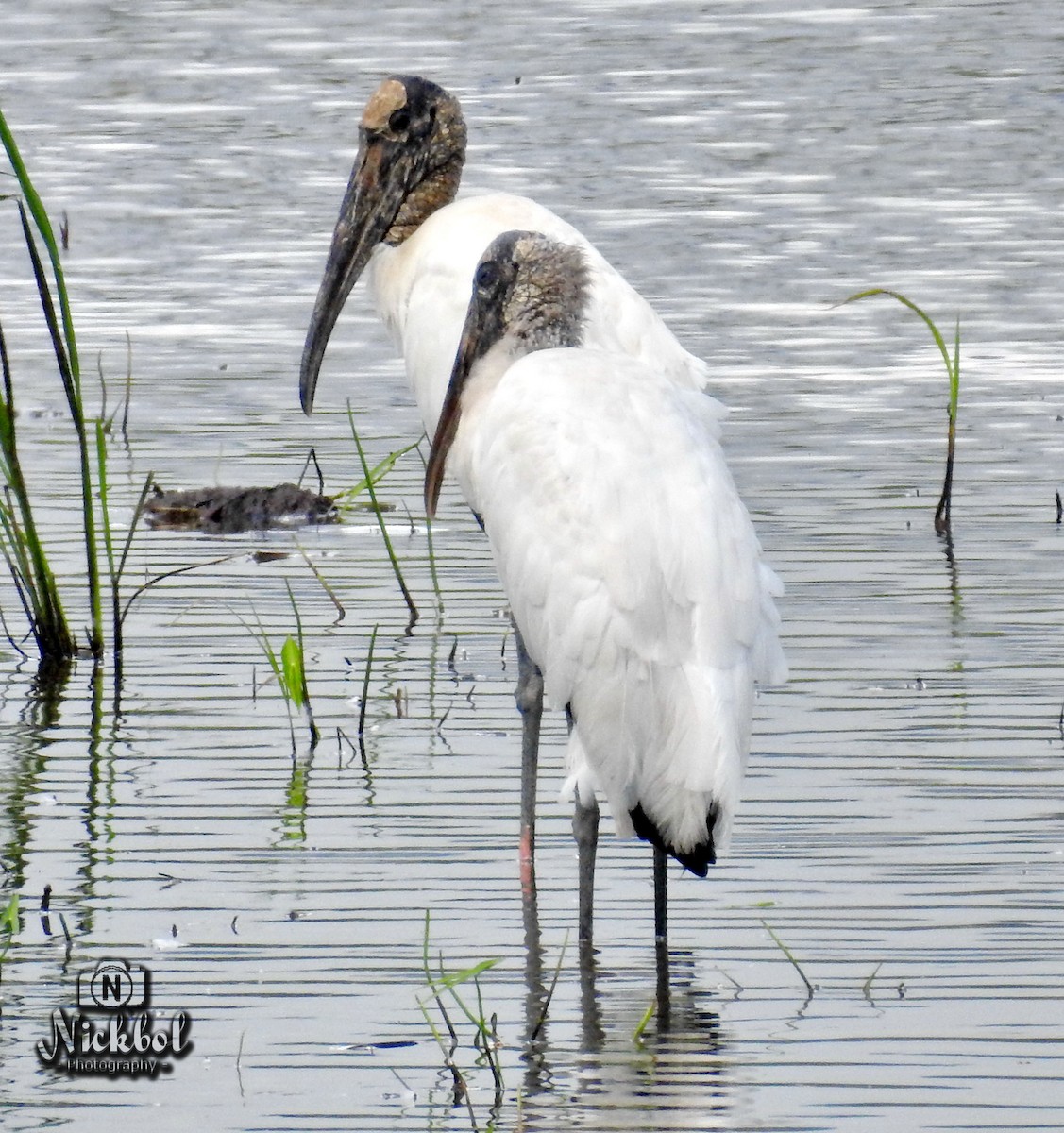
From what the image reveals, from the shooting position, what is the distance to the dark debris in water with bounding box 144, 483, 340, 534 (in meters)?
8.94

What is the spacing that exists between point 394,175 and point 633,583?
283 cm

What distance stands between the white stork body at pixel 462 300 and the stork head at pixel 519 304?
0.49 ft

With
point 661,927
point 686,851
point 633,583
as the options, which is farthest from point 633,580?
point 661,927

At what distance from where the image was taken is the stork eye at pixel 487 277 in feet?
21.2

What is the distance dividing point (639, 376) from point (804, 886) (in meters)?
1.12

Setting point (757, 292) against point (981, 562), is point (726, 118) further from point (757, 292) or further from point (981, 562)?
point (981, 562)

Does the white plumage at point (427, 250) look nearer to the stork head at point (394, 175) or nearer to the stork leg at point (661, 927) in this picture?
the stork head at point (394, 175)

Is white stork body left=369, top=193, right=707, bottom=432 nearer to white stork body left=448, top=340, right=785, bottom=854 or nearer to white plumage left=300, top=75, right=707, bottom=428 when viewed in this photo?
white plumage left=300, top=75, right=707, bottom=428

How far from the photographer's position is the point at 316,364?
7809 millimetres

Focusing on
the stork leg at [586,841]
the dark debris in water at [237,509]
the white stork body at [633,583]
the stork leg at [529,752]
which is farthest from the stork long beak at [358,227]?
the stork leg at [586,841]

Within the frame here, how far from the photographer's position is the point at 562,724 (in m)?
7.29

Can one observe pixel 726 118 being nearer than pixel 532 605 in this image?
No

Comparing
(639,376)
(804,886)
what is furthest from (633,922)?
(639,376)

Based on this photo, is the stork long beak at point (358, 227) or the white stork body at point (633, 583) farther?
the stork long beak at point (358, 227)
